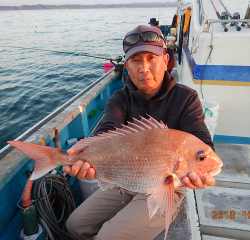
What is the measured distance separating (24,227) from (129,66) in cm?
222

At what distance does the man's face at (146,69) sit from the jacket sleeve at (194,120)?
0.41 meters

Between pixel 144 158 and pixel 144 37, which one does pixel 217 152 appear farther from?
pixel 144 37

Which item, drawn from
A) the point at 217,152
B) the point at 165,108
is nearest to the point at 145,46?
the point at 165,108

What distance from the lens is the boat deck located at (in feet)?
7.15

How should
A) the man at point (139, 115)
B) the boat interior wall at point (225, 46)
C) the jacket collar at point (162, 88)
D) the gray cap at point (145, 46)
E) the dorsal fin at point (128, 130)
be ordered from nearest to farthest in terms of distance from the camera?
1. the dorsal fin at point (128, 130)
2. the man at point (139, 115)
3. the gray cap at point (145, 46)
4. the jacket collar at point (162, 88)
5. the boat interior wall at point (225, 46)

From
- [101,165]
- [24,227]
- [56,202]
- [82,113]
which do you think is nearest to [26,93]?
[82,113]

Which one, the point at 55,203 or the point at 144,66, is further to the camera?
the point at 55,203

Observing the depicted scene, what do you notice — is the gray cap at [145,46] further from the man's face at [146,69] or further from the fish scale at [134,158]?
the fish scale at [134,158]

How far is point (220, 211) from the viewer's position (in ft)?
8.31

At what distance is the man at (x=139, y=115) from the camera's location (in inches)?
77.7

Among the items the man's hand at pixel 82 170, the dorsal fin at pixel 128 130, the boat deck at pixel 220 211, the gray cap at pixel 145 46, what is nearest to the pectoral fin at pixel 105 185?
the man's hand at pixel 82 170

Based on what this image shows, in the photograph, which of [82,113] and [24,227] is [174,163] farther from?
[82,113]

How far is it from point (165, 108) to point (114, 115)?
60cm

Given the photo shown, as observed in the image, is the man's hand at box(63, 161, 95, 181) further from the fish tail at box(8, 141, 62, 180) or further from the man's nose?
the man's nose
